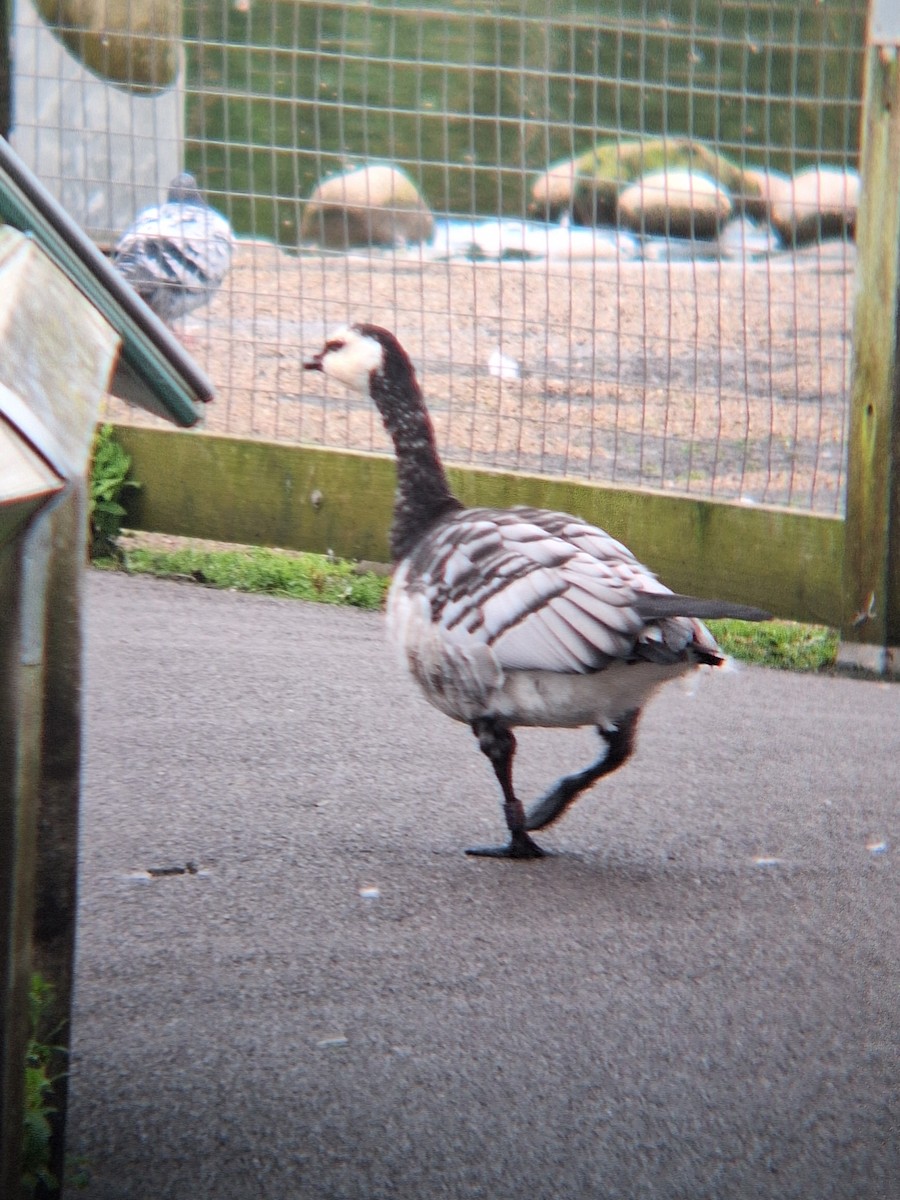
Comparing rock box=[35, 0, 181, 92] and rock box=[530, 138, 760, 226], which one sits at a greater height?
rock box=[35, 0, 181, 92]

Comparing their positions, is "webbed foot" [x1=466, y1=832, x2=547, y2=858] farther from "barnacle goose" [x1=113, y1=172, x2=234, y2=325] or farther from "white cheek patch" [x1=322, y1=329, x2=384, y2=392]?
"barnacle goose" [x1=113, y1=172, x2=234, y2=325]

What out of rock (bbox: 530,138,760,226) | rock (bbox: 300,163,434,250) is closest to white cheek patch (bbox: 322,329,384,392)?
rock (bbox: 530,138,760,226)

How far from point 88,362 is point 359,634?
3.71m

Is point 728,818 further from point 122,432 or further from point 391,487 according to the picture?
point 122,432

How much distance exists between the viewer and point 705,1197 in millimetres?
2279

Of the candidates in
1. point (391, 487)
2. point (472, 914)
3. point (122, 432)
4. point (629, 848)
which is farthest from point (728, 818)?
point (122, 432)

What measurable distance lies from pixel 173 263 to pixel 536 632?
12.8 feet

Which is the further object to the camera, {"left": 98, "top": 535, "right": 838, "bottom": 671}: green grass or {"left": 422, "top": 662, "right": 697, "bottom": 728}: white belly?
{"left": 98, "top": 535, "right": 838, "bottom": 671}: green grass

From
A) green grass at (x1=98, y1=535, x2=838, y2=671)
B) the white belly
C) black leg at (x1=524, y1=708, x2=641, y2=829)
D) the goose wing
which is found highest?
the goose wing

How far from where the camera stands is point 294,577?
20.0 feet

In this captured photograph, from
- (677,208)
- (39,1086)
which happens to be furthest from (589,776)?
(677,208)

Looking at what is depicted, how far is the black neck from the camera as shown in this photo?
4.00m

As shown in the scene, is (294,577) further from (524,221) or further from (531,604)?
(531,604)

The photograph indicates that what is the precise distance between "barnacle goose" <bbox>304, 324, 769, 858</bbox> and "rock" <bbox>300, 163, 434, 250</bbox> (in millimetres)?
2602
